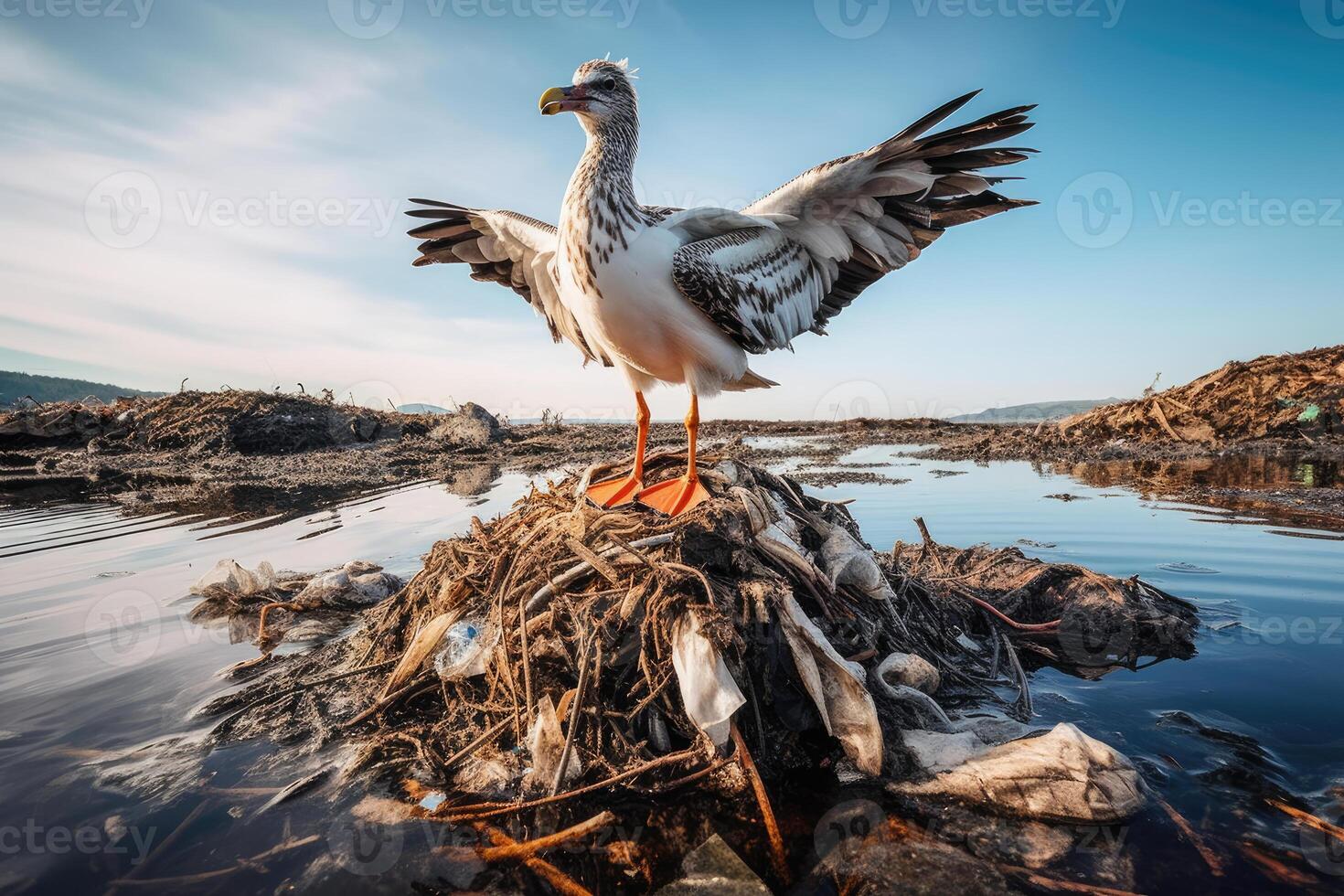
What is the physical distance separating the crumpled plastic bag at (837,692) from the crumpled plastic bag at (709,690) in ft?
1.27

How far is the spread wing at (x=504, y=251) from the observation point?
5039 mm

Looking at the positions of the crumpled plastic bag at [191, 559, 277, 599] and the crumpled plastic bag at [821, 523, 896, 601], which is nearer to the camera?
the crumpled plastic bag at [821, 523, 896, 601]

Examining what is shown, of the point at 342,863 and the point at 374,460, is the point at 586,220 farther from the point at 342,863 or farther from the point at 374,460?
the point at 374,460

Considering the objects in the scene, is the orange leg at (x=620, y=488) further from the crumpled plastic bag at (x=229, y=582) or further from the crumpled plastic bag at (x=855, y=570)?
the crumpled plastic bag at (x=229, y=582)

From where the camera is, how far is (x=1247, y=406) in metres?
13.7

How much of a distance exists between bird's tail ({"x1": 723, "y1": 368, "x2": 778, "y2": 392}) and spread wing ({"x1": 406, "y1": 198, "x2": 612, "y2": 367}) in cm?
108

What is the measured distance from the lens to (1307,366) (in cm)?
1340

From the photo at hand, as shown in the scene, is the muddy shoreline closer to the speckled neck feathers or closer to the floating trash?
the floating trash

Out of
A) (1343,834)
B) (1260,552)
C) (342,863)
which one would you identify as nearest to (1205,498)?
(1260,552)

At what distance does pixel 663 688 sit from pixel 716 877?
780 millimetres

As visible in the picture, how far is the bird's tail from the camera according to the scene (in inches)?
197

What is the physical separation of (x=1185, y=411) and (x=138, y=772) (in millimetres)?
19339

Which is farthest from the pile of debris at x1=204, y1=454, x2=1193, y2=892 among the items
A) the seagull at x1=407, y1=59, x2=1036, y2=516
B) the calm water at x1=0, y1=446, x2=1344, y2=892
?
the seagull at x1=407, y1=59, x2=1036, y2=516

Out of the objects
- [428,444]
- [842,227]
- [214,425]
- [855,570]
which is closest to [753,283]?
[842,227]
